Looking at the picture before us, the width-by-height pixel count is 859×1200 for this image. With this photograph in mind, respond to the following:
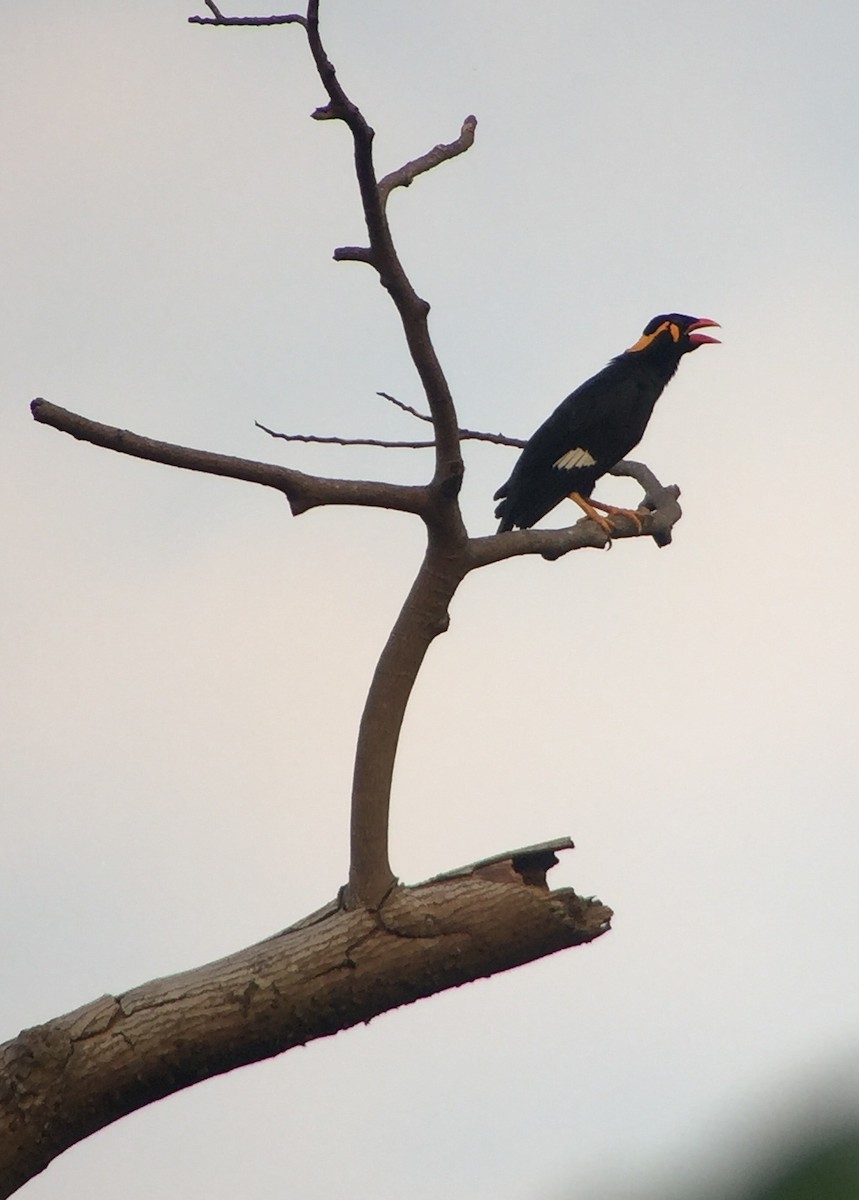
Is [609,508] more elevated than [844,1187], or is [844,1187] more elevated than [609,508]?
[609,508]

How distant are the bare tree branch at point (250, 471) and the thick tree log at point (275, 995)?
0.88m

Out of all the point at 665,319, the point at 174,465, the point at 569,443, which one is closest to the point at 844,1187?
the point at 174,465

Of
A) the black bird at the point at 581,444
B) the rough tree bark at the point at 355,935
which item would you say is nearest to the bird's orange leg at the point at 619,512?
the black bird at the point at 581,444

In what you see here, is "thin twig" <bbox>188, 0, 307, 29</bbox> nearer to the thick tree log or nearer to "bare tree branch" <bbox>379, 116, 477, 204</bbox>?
"bare tree branch" <bbox>379, 116, 477, 204</bbox>

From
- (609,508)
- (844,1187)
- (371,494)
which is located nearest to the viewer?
(844,1187)

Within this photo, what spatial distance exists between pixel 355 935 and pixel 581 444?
3.40 m

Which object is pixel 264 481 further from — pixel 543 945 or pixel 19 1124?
pixel 19 1124

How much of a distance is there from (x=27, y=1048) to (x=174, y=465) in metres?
1.30

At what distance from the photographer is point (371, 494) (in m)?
3.23

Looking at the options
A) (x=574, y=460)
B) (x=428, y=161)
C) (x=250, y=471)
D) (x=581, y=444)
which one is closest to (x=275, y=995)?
(x=250, y=471)

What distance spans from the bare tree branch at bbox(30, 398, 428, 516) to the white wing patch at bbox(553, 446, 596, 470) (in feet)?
9.50

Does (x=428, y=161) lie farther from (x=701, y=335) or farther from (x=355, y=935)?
(x=701, y=335)

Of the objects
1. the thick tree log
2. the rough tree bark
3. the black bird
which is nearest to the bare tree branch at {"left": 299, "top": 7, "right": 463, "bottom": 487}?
the rough tree bark

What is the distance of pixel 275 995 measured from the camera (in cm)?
315
